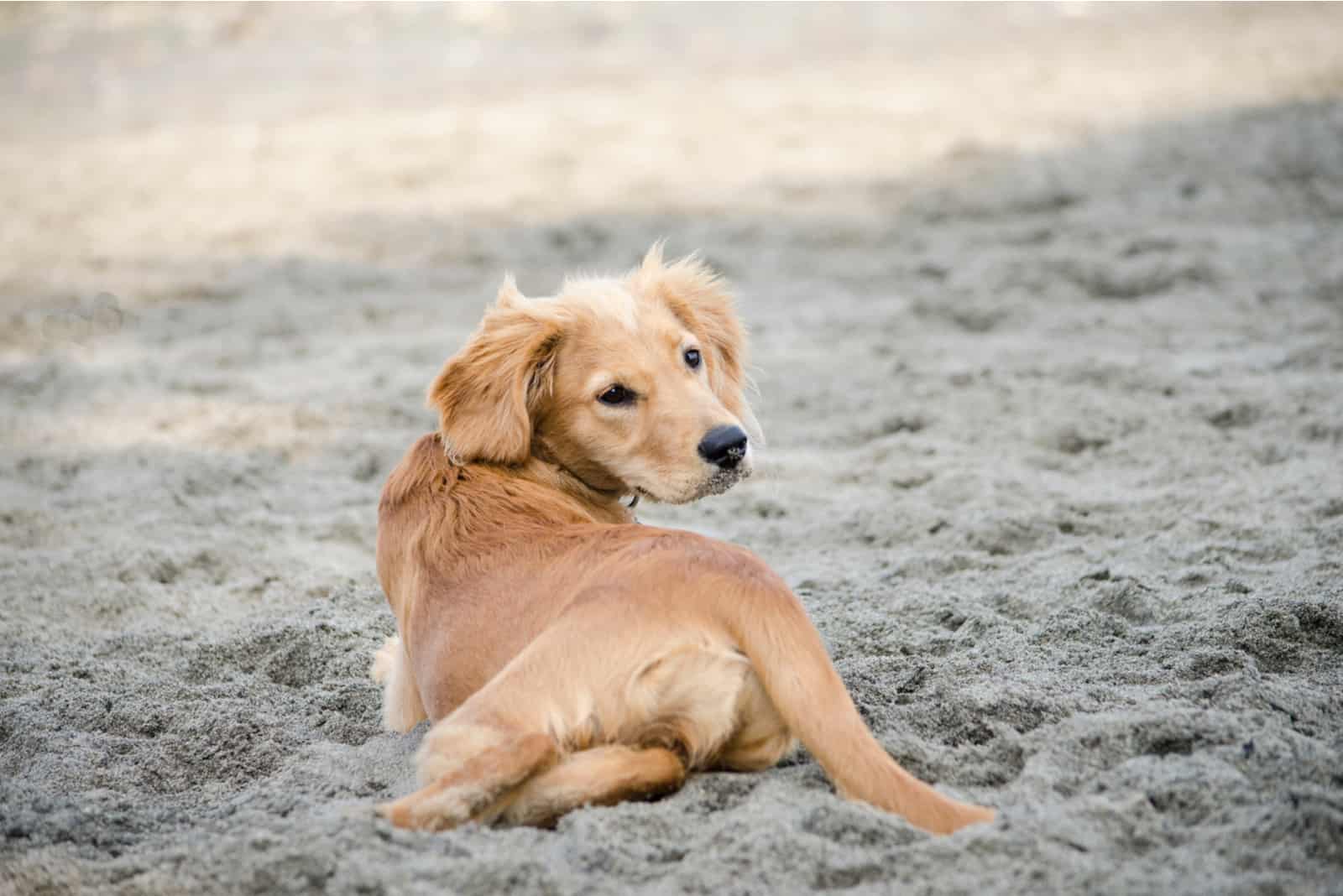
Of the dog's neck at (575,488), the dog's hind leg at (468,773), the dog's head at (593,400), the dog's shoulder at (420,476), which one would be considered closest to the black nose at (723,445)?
the dog's head at (593,400)

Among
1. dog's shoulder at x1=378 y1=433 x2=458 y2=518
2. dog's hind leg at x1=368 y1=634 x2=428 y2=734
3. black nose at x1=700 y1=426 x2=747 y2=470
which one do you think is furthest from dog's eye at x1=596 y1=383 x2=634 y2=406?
dog's hind leg at x1=368 y1=634 x2=428 y2=734

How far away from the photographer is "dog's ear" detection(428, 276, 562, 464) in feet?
10.8

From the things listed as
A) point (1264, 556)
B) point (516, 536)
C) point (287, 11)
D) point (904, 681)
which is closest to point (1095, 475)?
point (1264, 556)

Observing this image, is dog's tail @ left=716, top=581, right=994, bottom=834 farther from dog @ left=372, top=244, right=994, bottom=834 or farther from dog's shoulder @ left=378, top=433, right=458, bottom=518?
dog's shoulder @ left=378, top=433, right=458, bottom=518

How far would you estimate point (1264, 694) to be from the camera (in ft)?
9.50

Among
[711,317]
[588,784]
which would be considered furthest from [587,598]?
[711,317]

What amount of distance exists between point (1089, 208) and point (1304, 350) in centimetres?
253

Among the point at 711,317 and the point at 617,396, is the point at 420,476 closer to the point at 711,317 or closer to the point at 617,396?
the point at 617,396

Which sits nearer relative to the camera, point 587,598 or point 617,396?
point 587,598

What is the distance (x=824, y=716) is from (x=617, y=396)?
1.22 meters

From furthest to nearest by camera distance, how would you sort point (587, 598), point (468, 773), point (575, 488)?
point (575, 488), point (587, 598), point (468, 773)

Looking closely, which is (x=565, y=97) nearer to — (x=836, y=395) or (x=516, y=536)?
(x=836, y=395)

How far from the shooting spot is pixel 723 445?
324cm

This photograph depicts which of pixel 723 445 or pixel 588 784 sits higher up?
pixel 723 445
